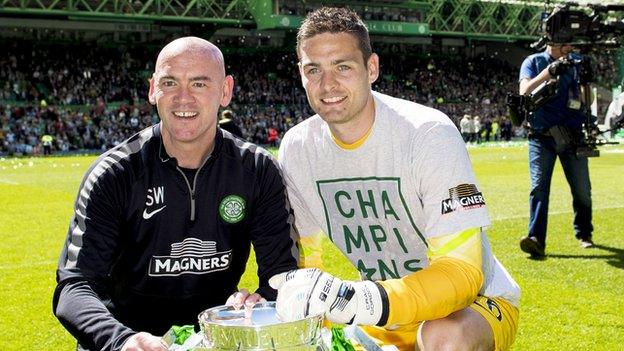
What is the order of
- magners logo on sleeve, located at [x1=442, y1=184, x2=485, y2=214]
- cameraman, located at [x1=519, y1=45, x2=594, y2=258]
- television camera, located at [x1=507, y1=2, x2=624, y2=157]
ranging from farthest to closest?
cameraman, located at [x1=519, y1=45, x2=594, y2=258], television camera, located at [x1=507, y1=2, x2=624, y2=157], magners logo on sleeve, located at [x1=442, y1=184, x2=485, y2=214]

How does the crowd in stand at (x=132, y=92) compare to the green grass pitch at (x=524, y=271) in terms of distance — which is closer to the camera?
the green grass pitch at (x=524, y=271)

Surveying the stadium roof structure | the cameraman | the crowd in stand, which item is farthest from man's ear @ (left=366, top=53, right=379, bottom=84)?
the stadium roof structure

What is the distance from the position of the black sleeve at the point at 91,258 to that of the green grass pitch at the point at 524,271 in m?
2.32

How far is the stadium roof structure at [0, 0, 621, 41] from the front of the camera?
42594mm

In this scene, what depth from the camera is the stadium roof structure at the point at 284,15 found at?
140 ft

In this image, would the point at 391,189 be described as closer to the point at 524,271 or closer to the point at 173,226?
the point at 173,226

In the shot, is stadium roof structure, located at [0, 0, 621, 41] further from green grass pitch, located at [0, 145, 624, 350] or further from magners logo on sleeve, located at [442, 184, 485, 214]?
magners logo on sleeve, located at [442, 184, 485, 214]

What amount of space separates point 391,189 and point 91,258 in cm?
134

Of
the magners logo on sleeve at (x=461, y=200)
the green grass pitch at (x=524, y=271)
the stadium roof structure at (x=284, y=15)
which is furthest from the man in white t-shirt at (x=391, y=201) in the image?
the stadium roof structure at (x=284, y=15)

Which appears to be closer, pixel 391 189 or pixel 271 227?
pixel 391 189

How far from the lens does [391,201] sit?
135 inches

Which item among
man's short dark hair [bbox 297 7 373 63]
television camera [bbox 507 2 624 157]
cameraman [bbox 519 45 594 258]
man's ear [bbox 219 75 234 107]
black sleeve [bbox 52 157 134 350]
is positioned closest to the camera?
black sleeve [bbox 52 157 134 350]

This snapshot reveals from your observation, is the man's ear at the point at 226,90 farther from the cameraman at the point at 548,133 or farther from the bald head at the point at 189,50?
the cameraman at the point at 548,133

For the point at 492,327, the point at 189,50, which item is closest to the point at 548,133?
the point at 492,327
